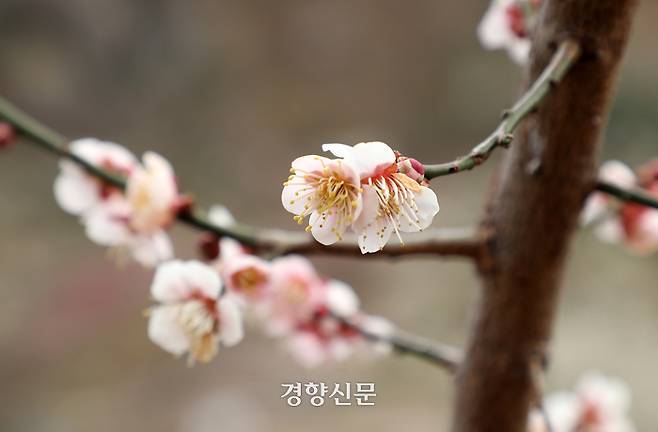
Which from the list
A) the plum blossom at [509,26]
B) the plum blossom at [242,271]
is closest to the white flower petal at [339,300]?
the plum blossom at [242,271]

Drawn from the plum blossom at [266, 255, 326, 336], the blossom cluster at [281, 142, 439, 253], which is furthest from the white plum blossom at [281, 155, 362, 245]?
the plum blossom at [266, 255, 326, 336]

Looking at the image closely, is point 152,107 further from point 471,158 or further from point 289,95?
point 471,158

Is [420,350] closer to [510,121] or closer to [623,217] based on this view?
[623,217]

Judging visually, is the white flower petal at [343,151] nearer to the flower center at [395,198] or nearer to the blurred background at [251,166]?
the flower center at [395,198]

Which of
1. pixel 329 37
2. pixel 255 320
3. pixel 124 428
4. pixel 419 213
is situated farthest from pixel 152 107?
pixel 419 213

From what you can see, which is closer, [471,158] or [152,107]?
[471,158]

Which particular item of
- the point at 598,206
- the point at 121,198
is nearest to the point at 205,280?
the point at 121,198

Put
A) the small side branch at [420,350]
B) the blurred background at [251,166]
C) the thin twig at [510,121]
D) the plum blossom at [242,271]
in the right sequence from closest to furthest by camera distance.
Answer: the thin twig at [510,121]
the plum blossom at [242,271]
the small side branch at [420,350]
the blurred background at [251,166]
